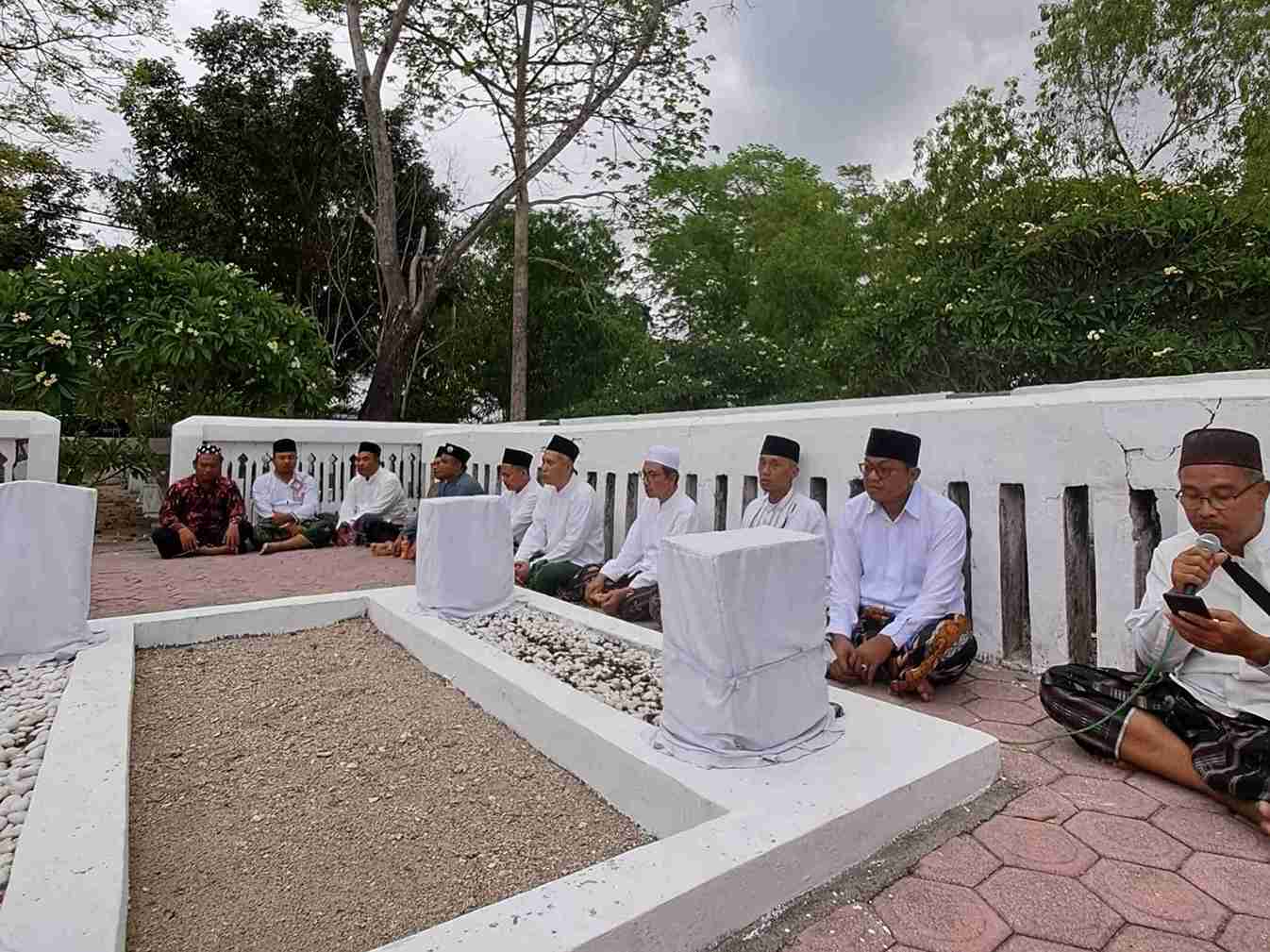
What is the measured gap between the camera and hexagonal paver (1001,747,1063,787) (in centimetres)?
222

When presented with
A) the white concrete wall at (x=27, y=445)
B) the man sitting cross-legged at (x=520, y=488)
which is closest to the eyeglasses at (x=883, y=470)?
the man sitting cross-legged at (x=520, y=488)

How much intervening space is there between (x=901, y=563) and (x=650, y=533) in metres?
1.69

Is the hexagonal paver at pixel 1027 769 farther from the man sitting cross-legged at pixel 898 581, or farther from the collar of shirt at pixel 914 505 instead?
the collar of shirt at pixel 914 505

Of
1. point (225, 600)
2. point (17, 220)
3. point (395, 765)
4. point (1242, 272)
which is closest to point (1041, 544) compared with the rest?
point (395, 765)

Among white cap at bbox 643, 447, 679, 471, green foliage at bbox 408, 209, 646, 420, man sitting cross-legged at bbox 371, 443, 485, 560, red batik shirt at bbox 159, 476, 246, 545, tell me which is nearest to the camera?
white cap at bbox 643, 447, 679, 471

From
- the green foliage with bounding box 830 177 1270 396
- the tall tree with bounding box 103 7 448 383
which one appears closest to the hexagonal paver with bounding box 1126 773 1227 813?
the green foliage with bounding box 830 177 1270 396

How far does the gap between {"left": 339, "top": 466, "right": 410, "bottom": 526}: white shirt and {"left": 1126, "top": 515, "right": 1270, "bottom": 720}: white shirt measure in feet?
21.8

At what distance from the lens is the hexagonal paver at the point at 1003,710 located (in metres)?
2.72

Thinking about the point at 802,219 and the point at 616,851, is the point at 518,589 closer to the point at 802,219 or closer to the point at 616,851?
the point at 616,851

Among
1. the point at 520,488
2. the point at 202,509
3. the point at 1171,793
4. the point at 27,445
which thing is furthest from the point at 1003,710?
the point at 202,509

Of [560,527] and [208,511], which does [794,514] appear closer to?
[560,527]

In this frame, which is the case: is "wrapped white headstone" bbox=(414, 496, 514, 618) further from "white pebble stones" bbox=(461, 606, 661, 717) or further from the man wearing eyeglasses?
the man wearing eyeglasses

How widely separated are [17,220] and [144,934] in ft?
52.6

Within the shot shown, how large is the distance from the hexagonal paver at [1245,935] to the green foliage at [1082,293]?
7012 mm
